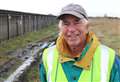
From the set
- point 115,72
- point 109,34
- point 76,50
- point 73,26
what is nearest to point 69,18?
point 73,26

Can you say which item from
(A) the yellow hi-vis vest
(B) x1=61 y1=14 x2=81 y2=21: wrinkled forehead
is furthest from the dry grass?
(B) x1=61 y1=14 x2=81 y2=21: wrinkled forehead

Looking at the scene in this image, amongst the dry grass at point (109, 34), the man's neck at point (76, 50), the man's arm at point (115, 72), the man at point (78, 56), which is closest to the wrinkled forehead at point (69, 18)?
the man at point (78, 56)

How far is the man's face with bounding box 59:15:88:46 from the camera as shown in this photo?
3.02 meters

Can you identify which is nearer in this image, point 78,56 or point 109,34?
point 78,56

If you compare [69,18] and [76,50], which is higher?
[69,18]

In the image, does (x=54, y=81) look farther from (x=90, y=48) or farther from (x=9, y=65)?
(x=9, y=65)

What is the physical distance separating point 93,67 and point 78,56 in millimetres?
150

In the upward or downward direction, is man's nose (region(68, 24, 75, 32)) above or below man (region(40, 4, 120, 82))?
above

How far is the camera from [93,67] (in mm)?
3018

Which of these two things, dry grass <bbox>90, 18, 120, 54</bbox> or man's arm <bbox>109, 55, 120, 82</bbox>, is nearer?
A: man's arm <bbox>109, 55, 120, 82</bbox>

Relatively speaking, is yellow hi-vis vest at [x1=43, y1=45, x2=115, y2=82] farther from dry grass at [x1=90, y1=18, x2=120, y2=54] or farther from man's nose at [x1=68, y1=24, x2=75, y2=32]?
dry grass at [x1=90, y1=18, x2=120, y2=54]

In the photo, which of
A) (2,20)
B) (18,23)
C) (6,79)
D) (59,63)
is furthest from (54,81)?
(18,23)

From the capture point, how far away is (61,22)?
3.05 m

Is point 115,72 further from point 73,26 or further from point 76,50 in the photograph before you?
point 73,26
